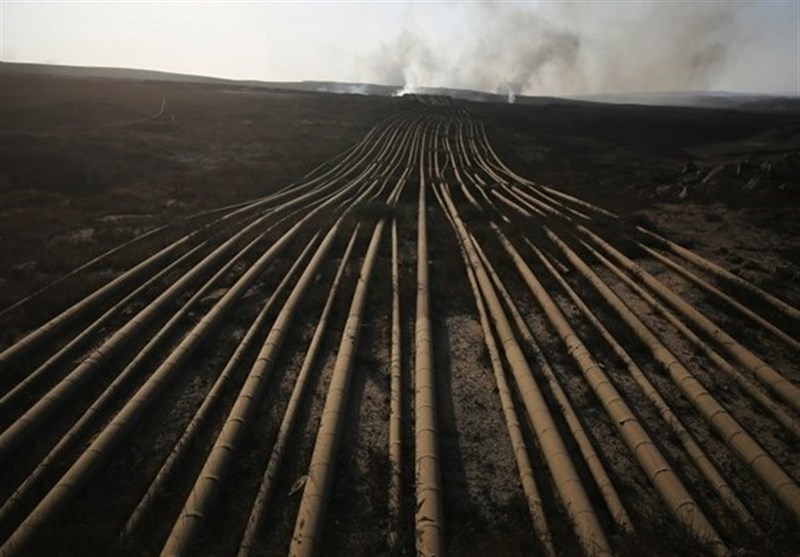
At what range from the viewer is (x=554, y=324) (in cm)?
1127

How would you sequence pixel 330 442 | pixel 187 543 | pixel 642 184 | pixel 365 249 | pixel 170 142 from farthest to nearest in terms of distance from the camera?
pixel 170 142, pixel 642 184, pixel 365 249, pixel 330 442, pixel 187 543

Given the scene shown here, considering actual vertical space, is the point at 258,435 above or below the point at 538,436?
below

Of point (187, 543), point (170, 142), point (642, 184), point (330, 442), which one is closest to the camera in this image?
point (187, 543)

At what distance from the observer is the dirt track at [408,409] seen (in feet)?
20.3

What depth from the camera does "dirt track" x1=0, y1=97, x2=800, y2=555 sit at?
6.20 meters

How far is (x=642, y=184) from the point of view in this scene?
2447 cm

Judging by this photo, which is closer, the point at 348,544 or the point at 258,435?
the point at 348,544

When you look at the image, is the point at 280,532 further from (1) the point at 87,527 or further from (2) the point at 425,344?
(2) the point at 425,344

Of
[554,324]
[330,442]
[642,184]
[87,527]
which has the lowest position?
[87,527]

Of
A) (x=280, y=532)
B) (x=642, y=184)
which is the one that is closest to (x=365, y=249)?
(x=280, y=532)

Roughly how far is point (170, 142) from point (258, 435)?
35.5 meters

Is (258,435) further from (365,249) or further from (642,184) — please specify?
(642,184)

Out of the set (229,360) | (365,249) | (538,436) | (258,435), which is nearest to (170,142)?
(365,249)

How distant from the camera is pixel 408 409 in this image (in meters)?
8.59
